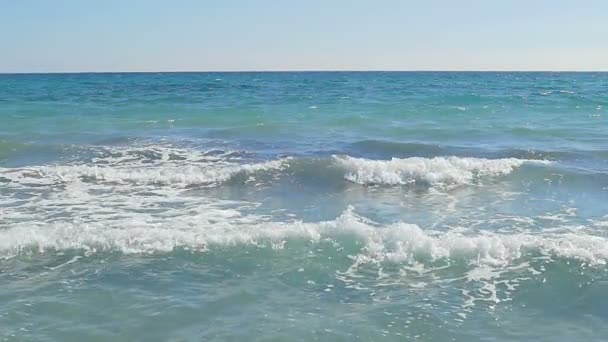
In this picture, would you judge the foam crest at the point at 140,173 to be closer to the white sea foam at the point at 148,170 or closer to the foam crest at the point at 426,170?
the white sea foam at the point at 148,170

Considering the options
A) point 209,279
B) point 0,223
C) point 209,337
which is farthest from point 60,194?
point 209,337

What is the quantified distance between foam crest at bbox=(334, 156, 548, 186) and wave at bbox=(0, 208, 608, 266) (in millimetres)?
4104

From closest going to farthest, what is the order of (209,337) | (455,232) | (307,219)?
(209,337), (455,232), (307,219)

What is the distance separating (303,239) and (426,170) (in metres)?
5.99

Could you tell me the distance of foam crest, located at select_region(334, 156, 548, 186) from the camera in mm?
13070

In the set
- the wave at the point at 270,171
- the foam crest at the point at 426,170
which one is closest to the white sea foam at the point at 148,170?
the wave at the point at 270,171

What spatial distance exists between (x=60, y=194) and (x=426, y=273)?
25.0 ft

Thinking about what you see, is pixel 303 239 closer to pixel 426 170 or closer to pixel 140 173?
pixel 426 170

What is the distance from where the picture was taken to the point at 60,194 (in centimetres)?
1160

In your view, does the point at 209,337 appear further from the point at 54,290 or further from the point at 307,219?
the point at 307,219

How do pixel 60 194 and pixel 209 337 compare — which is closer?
pixel 209 337

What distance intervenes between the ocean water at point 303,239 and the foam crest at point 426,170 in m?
0.05

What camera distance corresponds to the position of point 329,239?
8.34 metres

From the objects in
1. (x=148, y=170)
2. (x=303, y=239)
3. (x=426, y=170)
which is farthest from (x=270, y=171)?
(x=303, y=239)
